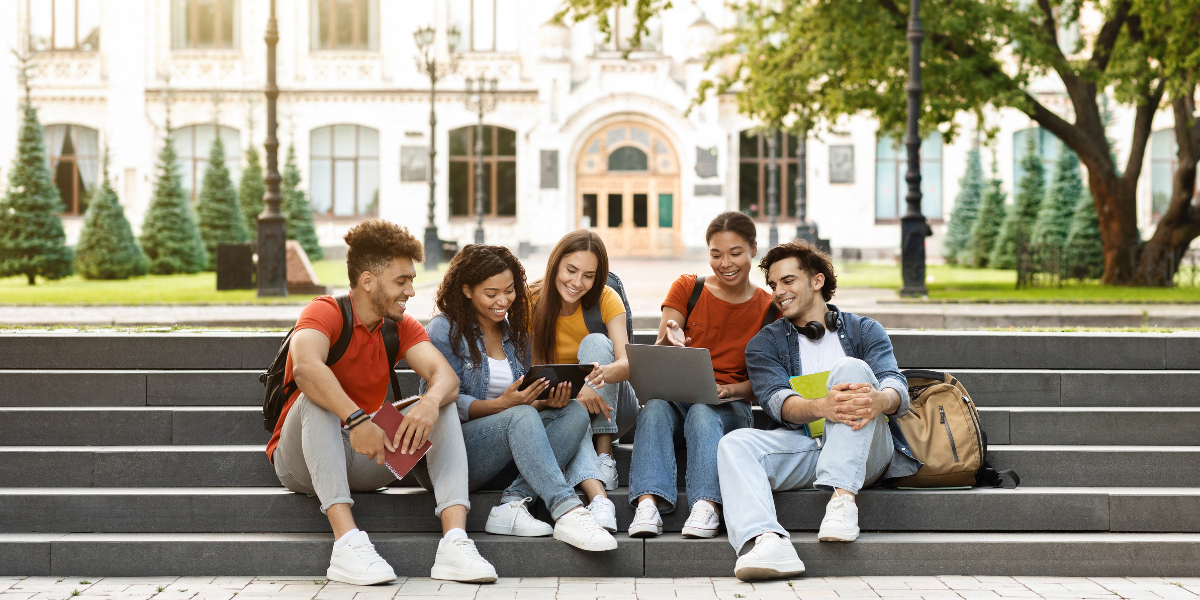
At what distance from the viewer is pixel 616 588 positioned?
428cm

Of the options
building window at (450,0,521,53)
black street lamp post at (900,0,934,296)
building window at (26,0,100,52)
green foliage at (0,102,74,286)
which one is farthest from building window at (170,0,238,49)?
black street lamp post at (900,0,934,296)

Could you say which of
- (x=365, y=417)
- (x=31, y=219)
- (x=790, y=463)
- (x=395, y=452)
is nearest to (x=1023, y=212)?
(x=31, y=219)

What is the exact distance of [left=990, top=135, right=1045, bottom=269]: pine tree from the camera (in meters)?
26.6

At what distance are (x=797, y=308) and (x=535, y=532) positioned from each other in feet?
5.14

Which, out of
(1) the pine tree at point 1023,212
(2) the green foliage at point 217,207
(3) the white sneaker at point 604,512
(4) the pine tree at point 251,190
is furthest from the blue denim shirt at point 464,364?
(4) the pine tree at point 251,190

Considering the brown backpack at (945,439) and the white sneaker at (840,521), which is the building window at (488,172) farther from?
the white sneaker at (840,521)

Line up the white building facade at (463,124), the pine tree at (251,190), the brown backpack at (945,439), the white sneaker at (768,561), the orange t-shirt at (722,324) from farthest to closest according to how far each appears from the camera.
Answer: the white building facade at (463,124) < the pine tree at (251,190) < the orange t-shirt at (722,324) < the brown backpack at (945,439) < the white sneaker at (768,561)

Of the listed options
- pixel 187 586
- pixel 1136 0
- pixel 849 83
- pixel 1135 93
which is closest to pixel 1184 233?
pixel 1135 93

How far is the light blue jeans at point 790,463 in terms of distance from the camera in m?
4.38

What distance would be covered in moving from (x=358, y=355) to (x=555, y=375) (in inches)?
A: 33.1

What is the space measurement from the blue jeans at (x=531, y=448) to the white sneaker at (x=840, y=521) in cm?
104

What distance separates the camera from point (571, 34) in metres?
32.3

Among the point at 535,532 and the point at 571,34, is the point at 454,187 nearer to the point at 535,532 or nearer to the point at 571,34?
the point at 571,34

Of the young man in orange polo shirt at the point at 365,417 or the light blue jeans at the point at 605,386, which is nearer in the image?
the young man in orange polo shirt at the point at 365,417
